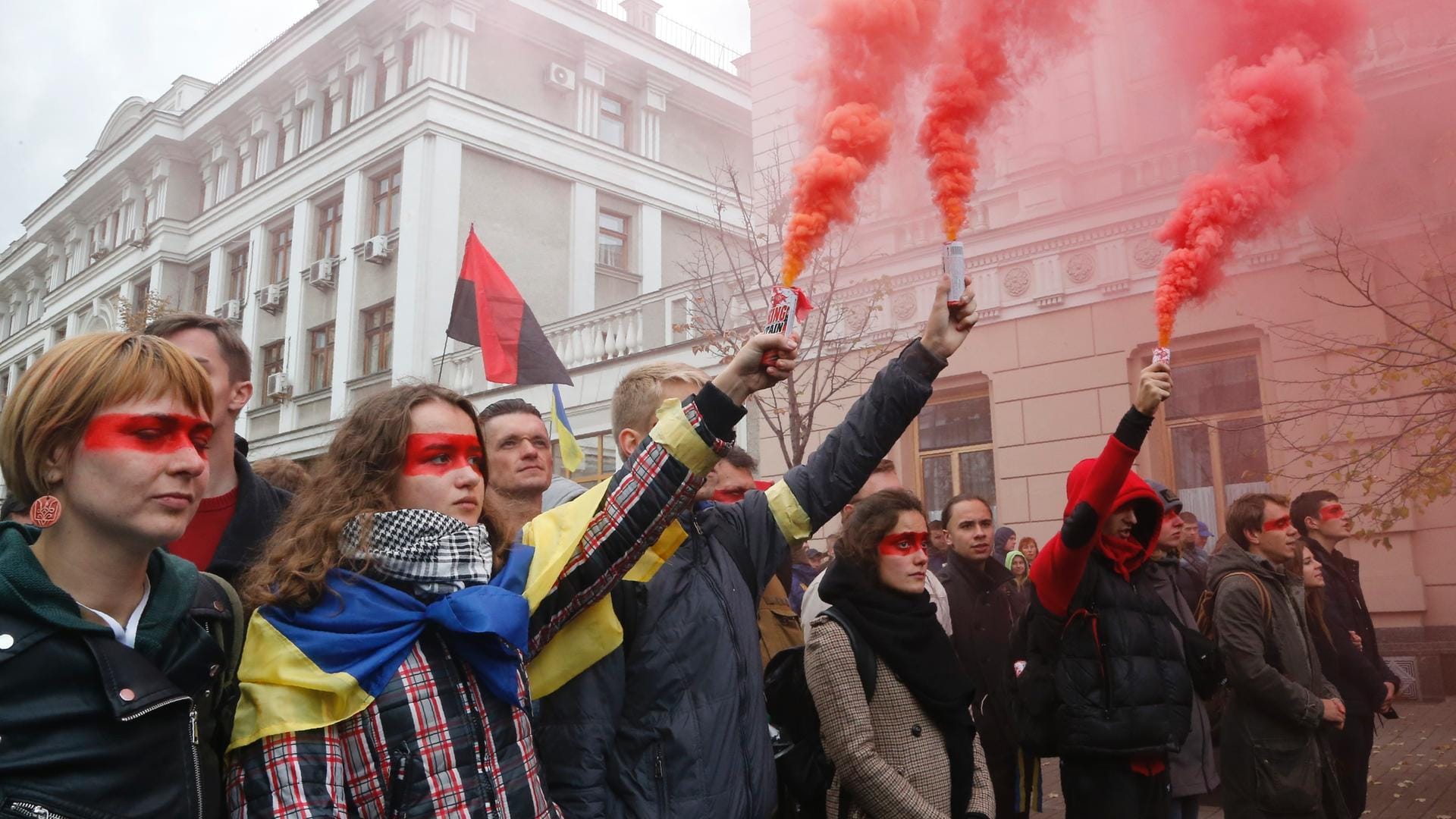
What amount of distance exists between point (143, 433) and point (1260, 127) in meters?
4.87

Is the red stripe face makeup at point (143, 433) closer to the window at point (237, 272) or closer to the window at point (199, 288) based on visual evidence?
the window at point (237, 272)

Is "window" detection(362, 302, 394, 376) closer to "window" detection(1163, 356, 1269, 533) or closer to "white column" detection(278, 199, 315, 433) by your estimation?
"white column" detection(278, 199, 315, 433)

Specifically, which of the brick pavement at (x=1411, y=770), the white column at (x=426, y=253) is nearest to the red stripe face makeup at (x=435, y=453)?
the brick pavement at (x=1411, y=770)

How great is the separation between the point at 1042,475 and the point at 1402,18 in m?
5.53

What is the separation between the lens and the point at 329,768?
1940 mm

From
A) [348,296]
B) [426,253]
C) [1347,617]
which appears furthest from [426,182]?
[1347,617]

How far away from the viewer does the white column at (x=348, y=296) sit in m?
22.2

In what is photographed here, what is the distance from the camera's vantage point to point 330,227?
24.2 m

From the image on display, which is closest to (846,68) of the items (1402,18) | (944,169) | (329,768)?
(944,169)

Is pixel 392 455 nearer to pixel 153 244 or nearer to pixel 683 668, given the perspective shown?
pixel 683 668

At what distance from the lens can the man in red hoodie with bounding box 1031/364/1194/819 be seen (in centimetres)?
393

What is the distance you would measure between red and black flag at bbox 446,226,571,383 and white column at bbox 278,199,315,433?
609 inches

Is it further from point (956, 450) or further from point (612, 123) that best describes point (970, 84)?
point (612, 123)

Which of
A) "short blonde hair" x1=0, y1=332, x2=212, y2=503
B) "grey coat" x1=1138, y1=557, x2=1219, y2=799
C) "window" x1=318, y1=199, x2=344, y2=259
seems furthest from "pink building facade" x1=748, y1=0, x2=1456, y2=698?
"window" x1=318, y1=199, x2=344, y2=259
